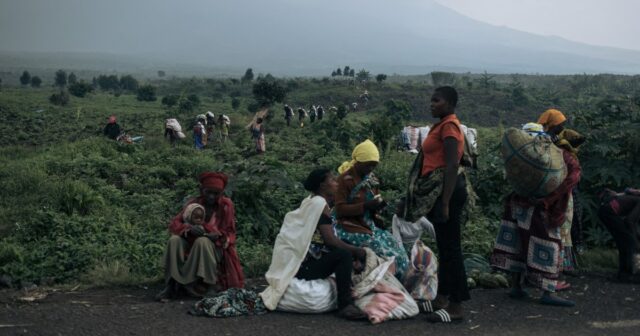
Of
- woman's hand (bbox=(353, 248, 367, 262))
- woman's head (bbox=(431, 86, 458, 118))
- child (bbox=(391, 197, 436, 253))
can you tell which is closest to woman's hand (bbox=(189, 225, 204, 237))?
woman's hand (bbox=(353, 248, 367, 262))

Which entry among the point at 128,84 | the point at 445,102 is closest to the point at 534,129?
the point at 445,102

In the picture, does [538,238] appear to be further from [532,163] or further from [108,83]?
[108,83]

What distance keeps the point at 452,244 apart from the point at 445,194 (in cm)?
42

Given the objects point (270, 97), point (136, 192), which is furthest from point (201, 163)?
point (270, 97)

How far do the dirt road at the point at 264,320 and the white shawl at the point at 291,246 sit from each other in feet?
0.61

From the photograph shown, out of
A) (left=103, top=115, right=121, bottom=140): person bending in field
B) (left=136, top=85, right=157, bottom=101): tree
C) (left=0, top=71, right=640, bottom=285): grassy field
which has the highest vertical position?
(left=0, top=71, right=640, bottom=285): grassy field

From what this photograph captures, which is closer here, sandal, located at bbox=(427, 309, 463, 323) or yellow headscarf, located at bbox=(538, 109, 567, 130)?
sandal, located at bbox=(427, 309, 463, 323)

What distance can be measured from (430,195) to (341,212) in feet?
2.44

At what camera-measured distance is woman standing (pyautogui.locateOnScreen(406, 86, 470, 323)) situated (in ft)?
14.9

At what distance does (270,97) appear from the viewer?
29.5 metres

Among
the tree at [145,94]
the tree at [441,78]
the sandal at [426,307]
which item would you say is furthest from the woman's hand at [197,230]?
the tree at [441,78]

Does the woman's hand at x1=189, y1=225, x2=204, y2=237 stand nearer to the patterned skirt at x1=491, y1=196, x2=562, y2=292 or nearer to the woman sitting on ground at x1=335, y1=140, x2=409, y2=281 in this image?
the woman sitting on ground at x1=335, y1=140, x2=409, y2=281

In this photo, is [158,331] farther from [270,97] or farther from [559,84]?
[559,84]

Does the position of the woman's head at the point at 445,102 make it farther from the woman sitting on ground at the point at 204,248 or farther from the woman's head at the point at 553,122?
the woman sitting on ground at the point at 204,248
